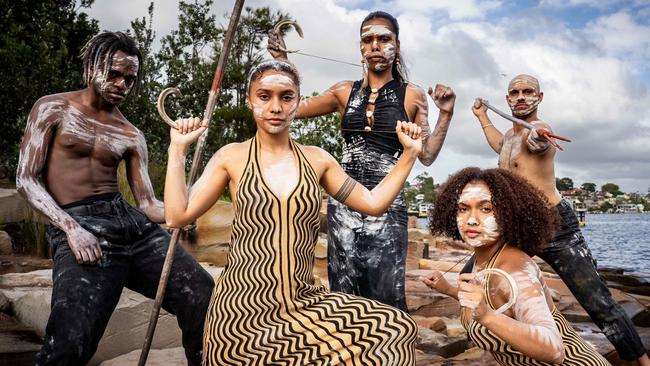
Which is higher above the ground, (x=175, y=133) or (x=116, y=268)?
(x=175, y=133)

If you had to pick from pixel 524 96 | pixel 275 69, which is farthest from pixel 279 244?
pixel 524 96

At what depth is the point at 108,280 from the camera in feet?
11.5

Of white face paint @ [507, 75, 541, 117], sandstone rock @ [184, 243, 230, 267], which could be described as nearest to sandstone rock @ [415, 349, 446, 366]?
white face paint @ [507, 75, 541, 117]

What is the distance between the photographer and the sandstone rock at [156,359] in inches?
181

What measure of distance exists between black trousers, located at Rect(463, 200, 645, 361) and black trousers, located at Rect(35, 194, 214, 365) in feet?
7.43

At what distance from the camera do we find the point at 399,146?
3896 mm

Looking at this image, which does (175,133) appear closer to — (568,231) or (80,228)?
(80,228)

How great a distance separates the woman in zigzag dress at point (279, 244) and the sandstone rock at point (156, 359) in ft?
6.56

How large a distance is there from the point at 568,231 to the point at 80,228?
3060 mm

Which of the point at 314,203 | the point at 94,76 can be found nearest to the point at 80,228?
the point at 94,76

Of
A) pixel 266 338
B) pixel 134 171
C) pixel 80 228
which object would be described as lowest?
pixel 266 338

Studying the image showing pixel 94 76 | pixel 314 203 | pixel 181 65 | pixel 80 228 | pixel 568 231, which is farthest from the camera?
pixel 181 65

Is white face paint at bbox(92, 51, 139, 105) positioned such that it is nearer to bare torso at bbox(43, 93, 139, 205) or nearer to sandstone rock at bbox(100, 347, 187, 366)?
bare torso at bbox(43, 93, 139, 205)

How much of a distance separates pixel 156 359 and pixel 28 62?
402 inches
